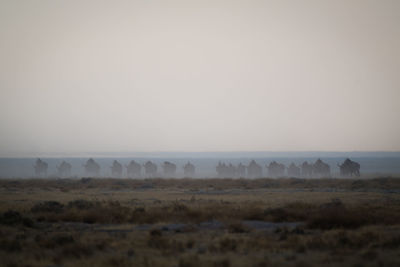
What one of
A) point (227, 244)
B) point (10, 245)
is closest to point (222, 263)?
point (227, 244)

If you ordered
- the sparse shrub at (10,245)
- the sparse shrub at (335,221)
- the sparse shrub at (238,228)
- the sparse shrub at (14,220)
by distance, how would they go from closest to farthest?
the sparse shrub at (10,245)
the sparse shrub at (238,228)
the sparse shrub at (335,221)
the sparse shrub at (14,220)

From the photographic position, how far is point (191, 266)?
12.1m

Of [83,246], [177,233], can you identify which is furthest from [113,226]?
[83,246]

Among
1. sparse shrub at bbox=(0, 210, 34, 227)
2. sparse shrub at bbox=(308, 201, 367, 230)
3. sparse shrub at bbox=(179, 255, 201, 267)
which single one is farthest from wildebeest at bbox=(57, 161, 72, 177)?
sparse shrub at bbox=(179, 255, 201, 267)

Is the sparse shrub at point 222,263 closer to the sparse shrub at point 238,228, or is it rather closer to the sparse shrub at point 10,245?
the sparse shrub at point 238,228

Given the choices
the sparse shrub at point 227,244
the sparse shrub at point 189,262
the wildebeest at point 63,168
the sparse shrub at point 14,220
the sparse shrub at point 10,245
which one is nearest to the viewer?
the sparse shrub at point 189,262

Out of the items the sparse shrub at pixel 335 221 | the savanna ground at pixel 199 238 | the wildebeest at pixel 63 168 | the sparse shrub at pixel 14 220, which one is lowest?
the wildebeest at pixel 63 168

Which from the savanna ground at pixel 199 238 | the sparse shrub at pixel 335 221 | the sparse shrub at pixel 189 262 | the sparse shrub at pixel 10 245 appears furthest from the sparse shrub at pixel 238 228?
the sparse shrub at pixel 10 245

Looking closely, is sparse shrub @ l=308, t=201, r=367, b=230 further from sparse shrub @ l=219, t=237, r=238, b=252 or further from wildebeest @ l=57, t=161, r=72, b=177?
wildebeest @ l=57, t=161, r=72, b=177

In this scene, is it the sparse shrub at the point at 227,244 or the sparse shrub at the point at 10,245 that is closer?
the sparse shrub at the point at 227,244

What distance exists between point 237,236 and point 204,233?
5.35 ft

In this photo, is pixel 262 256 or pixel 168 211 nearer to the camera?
pixel 262 256

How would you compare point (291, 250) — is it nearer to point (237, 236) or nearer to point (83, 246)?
point (237, 236)

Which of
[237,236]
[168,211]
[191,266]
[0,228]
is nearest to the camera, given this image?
[191,266]
